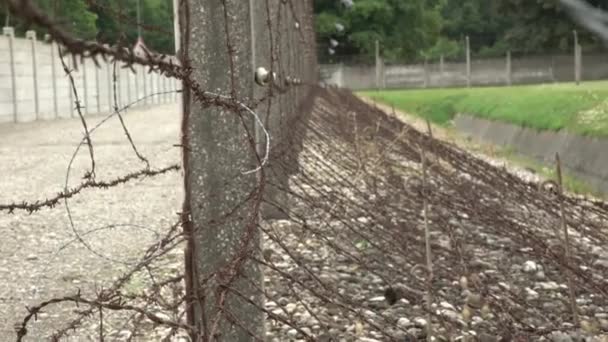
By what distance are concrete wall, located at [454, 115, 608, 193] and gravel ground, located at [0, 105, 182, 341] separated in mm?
3090

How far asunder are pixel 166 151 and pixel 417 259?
842cm

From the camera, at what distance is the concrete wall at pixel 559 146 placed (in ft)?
27.3

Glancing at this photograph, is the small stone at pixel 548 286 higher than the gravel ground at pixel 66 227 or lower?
lower

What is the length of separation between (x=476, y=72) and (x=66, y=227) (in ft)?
107

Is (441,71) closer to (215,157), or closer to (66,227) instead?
(66,227)

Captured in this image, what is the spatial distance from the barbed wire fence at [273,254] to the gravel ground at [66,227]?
128mm

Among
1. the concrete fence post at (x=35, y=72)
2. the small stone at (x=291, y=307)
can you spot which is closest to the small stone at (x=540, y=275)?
the small stone at (x=291, y=307)

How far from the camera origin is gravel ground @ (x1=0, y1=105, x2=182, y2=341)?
3637mm

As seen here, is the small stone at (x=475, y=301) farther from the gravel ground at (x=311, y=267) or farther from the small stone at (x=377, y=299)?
the small stone at (x=377, y=299)

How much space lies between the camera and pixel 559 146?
32.7 feet

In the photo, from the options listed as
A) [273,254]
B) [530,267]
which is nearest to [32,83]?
[273,254]

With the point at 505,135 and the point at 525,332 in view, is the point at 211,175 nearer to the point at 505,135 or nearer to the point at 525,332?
the point at 525,332

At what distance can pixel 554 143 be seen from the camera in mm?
10219

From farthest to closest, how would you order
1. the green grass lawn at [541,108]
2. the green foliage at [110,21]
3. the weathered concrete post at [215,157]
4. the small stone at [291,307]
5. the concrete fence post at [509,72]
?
the concrete fence post at [509,72], the green grass lawn at [541,108], the small stone at [291,307], the weathered concrete post at [215,157], the green foliage at [110,21]
